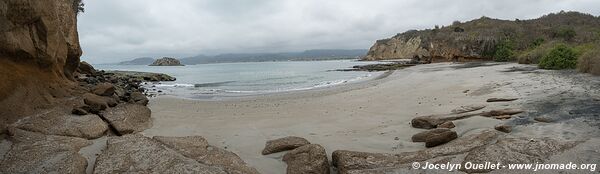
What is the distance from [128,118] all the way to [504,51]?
55.9 m

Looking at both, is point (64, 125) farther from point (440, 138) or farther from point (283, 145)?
point (440, 138)

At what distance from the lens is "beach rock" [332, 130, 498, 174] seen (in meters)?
6.00

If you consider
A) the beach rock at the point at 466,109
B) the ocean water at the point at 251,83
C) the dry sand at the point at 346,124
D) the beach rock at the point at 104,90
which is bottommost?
the ocean water at the point at 251,83

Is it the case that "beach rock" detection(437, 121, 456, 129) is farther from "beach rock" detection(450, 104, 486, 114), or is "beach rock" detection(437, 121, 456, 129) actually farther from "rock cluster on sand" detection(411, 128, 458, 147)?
"beach rock" detection(450, 104, 486, 114)

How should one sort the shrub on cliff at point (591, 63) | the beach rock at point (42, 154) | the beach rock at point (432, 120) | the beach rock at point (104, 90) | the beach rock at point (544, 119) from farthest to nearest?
the shrub on cliff at point (591, 63) → the beach rock at point (104, 90) → the beach rock at point (432, 120) → the beach rock at point (544, 119) → the beach rock at point (42, 154)

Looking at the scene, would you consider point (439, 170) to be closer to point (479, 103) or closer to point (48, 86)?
point (479, 103)

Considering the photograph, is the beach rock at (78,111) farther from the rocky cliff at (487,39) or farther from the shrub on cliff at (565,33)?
the shrub on cliff at (565,33)

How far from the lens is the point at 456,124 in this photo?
884 cm

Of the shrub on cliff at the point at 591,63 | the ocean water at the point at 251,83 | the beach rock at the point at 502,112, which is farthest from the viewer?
the ocean water at the point at 251,83

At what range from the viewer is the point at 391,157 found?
630 centimetres

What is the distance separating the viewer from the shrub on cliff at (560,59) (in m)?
25.1

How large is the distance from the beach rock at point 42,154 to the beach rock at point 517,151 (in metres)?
6.02

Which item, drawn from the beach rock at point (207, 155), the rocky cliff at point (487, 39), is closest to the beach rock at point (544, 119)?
the beach rock at point (207, 155)

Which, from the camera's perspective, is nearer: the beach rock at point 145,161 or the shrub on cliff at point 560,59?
the beach rock at point 145,161
